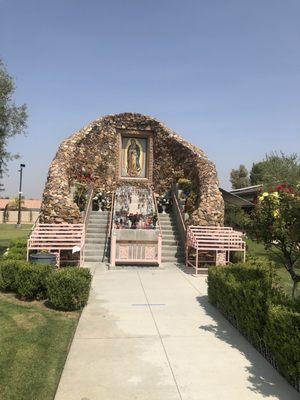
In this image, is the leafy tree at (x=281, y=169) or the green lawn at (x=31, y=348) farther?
the leafy tree at (x=281, y=169)

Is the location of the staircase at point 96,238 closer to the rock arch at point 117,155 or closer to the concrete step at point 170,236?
the rock arch at point 117,155

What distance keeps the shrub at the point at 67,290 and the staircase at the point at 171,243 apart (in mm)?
7300

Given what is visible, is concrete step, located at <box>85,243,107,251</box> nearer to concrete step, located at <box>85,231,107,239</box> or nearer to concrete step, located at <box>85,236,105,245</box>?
concrete step, located at <box>85,236,105,245</box>

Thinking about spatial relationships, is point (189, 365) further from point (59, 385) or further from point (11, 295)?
point (11, 295)

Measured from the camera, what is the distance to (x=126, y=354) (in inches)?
245

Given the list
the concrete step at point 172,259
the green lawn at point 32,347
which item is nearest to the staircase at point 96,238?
the concrete step at point 172,259

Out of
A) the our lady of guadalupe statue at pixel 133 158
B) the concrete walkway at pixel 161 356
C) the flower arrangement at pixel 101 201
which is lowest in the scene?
the concrete walkway at pixel 161 356

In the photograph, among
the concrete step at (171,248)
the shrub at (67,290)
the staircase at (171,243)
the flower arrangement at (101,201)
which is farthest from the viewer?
the flower arrangement at (101,201)

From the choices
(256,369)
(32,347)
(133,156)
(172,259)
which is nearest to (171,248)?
(172,259)

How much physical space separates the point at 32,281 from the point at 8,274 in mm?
964

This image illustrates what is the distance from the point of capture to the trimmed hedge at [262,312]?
17.1 ft

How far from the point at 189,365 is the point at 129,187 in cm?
1687

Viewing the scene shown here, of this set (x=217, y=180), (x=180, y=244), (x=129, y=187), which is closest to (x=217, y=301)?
(x=180, y=244)

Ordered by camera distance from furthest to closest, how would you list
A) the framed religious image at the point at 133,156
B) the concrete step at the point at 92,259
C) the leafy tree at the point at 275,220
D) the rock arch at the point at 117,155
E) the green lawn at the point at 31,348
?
the framed religious image at the point at 133,156
the rock arch at the point at 117,155
the concrete step at the point at 92,259
the leafy tree at the point at 275,220
the green lawn at the point at 31,348
